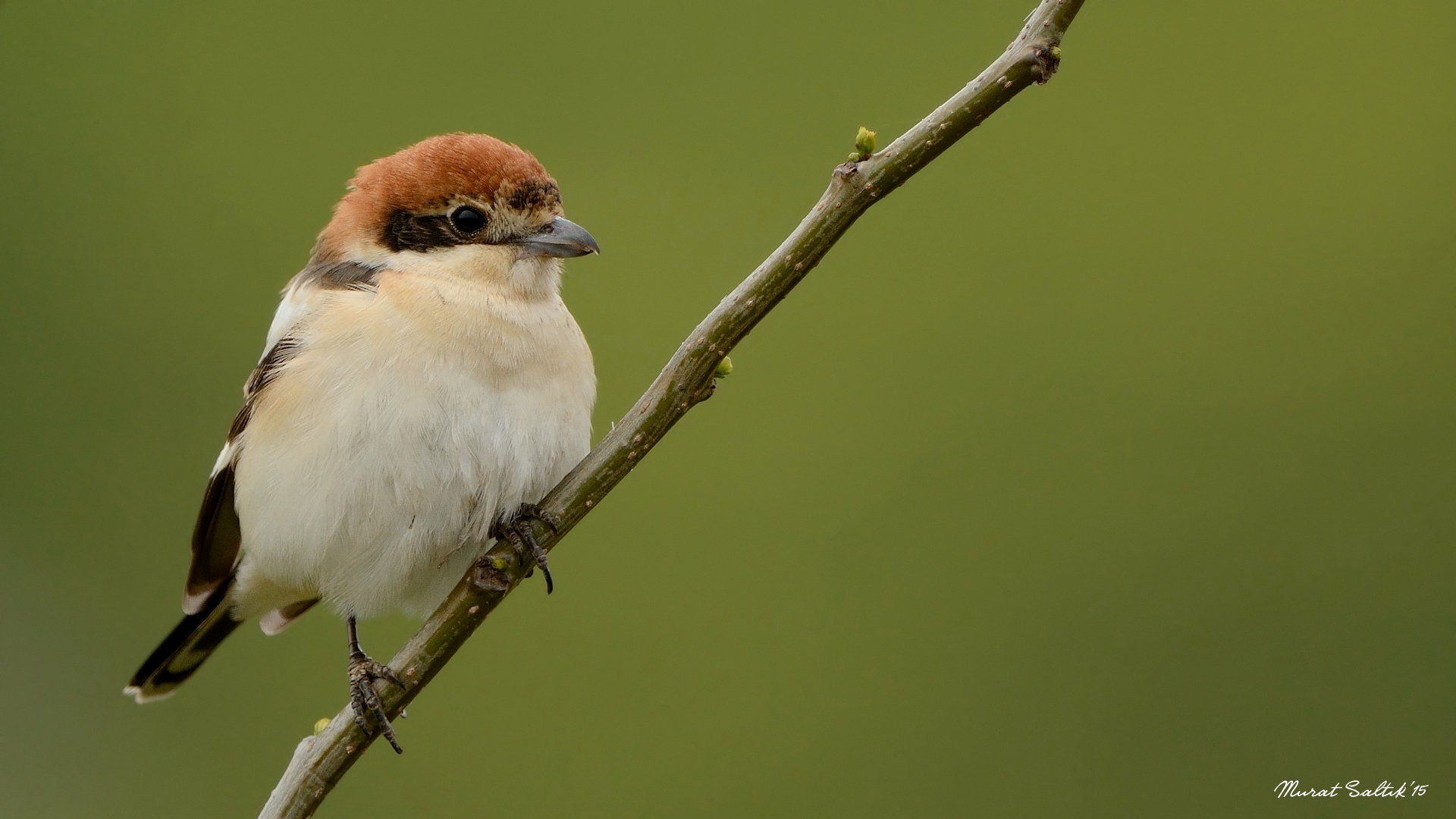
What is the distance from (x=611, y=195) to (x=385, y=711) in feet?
11.5

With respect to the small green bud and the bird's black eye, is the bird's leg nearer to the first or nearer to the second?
the bird's black eye

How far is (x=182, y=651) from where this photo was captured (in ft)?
12.3

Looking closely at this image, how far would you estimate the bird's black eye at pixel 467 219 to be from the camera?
312 cm

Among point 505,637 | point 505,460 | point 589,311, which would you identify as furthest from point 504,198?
point 505,637

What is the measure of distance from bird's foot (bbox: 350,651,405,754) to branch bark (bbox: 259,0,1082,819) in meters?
0.02

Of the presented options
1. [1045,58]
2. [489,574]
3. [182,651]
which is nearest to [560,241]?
[489,574]

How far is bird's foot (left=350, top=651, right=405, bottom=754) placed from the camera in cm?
264

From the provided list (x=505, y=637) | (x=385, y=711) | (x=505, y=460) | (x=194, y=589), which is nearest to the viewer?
(x=385, y=711)

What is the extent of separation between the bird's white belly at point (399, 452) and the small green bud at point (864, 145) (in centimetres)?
110

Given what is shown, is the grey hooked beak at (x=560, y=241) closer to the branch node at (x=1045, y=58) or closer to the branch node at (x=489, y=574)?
the branch node at (x=489, y=574)

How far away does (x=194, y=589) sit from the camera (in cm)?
364

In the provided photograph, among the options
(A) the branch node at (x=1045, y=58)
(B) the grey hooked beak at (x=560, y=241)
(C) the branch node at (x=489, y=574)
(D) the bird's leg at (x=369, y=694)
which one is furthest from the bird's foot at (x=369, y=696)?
(A) the branch node at (x=1045, y=58)

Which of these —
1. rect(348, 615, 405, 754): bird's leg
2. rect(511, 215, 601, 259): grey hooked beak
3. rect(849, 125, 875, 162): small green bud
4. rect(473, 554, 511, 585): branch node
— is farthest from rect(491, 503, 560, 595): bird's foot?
rect(849, 125, 875, 162): small green bud

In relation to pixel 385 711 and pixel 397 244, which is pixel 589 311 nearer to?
pixel 397 244
